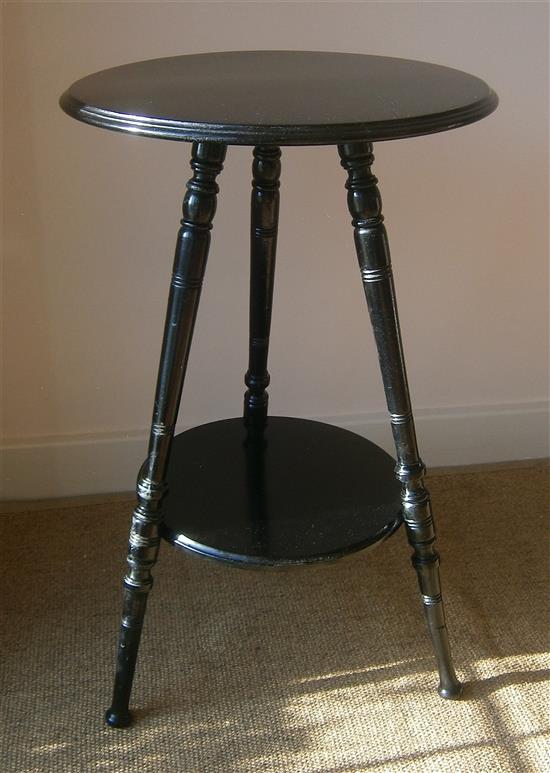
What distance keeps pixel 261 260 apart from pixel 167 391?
348mm

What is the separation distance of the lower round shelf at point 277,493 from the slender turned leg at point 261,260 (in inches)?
2.6

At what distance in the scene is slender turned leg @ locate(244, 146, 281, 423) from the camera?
1.33 m

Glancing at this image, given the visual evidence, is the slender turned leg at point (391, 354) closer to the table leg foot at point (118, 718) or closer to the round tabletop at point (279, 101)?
the round tabletop at point (279, 101)

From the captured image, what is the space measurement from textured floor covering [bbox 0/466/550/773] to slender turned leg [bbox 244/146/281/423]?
312 mm

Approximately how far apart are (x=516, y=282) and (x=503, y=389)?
239mm

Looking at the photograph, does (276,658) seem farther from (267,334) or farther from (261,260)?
(261,260)

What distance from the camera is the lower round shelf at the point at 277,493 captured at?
120 centimetres

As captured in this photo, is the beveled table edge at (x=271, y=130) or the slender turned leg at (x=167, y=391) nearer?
the beveled table edge at (x=271, y=130)

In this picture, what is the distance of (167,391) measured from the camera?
1.12 m

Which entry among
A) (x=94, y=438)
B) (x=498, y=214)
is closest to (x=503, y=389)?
(x=498, y=214)

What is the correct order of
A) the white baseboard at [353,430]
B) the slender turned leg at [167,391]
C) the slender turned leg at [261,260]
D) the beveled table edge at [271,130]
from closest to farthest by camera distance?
1. the beveled table edge at [271,130]
2. the slender turned leg at [167,391]
3. the slender turned leg at [261,260]
4. the white baseboard at [353,430]

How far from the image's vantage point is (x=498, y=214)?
1736 millimetres

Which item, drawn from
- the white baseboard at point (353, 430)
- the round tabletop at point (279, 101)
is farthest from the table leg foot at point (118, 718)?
the round tabletop at point (279, 101)

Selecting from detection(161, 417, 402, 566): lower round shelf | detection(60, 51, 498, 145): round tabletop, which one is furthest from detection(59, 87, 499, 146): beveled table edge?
detection(161, 417, 402, 566): lower round shelf
